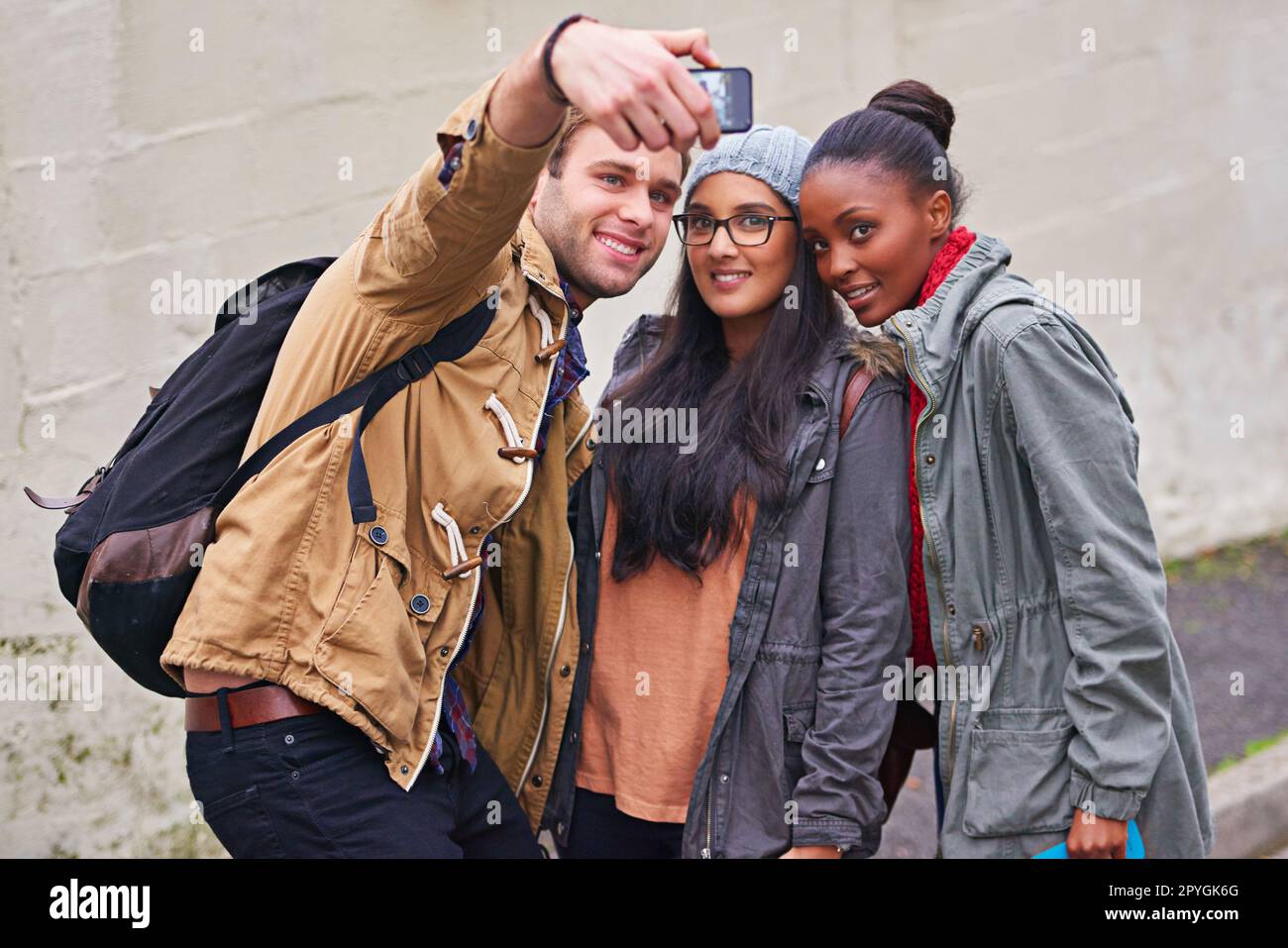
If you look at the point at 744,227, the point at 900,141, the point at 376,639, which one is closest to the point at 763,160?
the point at 744,227

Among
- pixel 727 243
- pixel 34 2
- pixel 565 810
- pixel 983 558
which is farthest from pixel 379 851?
pixel 34 2

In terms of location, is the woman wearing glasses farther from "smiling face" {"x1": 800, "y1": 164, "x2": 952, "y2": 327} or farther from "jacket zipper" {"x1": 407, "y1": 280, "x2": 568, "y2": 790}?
"jacket zipper" {"x1": 407, "y1": 280, "x2": 568, "y2": 790}

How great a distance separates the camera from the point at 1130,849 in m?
2.32

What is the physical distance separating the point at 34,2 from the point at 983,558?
308 cm

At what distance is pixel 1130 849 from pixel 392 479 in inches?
59.1

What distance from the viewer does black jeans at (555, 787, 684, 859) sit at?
8.71ft

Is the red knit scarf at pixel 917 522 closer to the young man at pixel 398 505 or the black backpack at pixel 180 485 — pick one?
the young man at pixel 398 505

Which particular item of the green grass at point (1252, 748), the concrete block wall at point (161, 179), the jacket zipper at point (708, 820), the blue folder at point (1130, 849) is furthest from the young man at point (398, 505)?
the green grass at point (1252, 748)

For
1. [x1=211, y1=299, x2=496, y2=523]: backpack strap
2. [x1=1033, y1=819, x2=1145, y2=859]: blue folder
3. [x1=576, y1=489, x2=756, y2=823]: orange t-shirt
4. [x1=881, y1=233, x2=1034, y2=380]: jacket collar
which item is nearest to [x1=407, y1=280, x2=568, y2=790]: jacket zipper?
[x1=211, y1=299, x2=496, y2=523]: backpack strap

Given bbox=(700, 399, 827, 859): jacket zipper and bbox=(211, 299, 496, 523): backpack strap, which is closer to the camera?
bbox=(211, 299, 496, 523): backpack strap

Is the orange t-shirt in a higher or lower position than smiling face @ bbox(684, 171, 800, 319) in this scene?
lower

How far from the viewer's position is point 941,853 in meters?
2.48

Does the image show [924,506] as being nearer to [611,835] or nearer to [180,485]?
[611,835]
